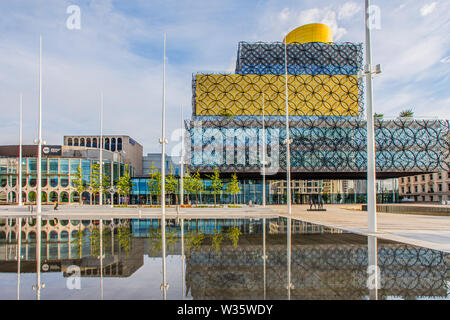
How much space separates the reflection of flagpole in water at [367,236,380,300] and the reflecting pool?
21mm

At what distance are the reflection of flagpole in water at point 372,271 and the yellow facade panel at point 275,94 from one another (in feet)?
170

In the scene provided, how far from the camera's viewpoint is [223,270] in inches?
294

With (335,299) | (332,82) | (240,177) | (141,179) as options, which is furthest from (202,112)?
(335,299)

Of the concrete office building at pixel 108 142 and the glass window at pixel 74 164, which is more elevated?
the concrete office building at pixel 108 142

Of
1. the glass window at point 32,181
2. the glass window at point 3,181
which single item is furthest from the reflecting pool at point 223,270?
the glass window at point 3,181

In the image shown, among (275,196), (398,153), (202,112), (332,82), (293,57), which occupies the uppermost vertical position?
(293,57)

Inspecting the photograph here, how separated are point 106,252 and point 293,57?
66.1 metres

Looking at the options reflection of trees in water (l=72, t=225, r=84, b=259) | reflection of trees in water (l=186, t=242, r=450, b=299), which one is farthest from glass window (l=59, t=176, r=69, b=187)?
reflection of trees in water (l=186, t=242, r=450, b=299)

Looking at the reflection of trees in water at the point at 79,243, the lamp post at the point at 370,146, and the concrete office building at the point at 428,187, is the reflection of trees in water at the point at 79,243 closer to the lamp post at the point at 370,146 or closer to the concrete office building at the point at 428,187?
the lamp post at the point at 370,146

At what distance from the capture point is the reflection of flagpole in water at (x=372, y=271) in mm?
5782

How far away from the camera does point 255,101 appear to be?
2437 inches

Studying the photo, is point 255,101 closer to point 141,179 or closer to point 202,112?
point 202,112

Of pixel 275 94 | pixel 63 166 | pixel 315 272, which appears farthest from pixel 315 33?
pixel 315 272

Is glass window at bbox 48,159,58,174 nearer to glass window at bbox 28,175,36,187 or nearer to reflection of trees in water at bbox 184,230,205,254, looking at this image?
glass window at bbox 28,175,36,187
